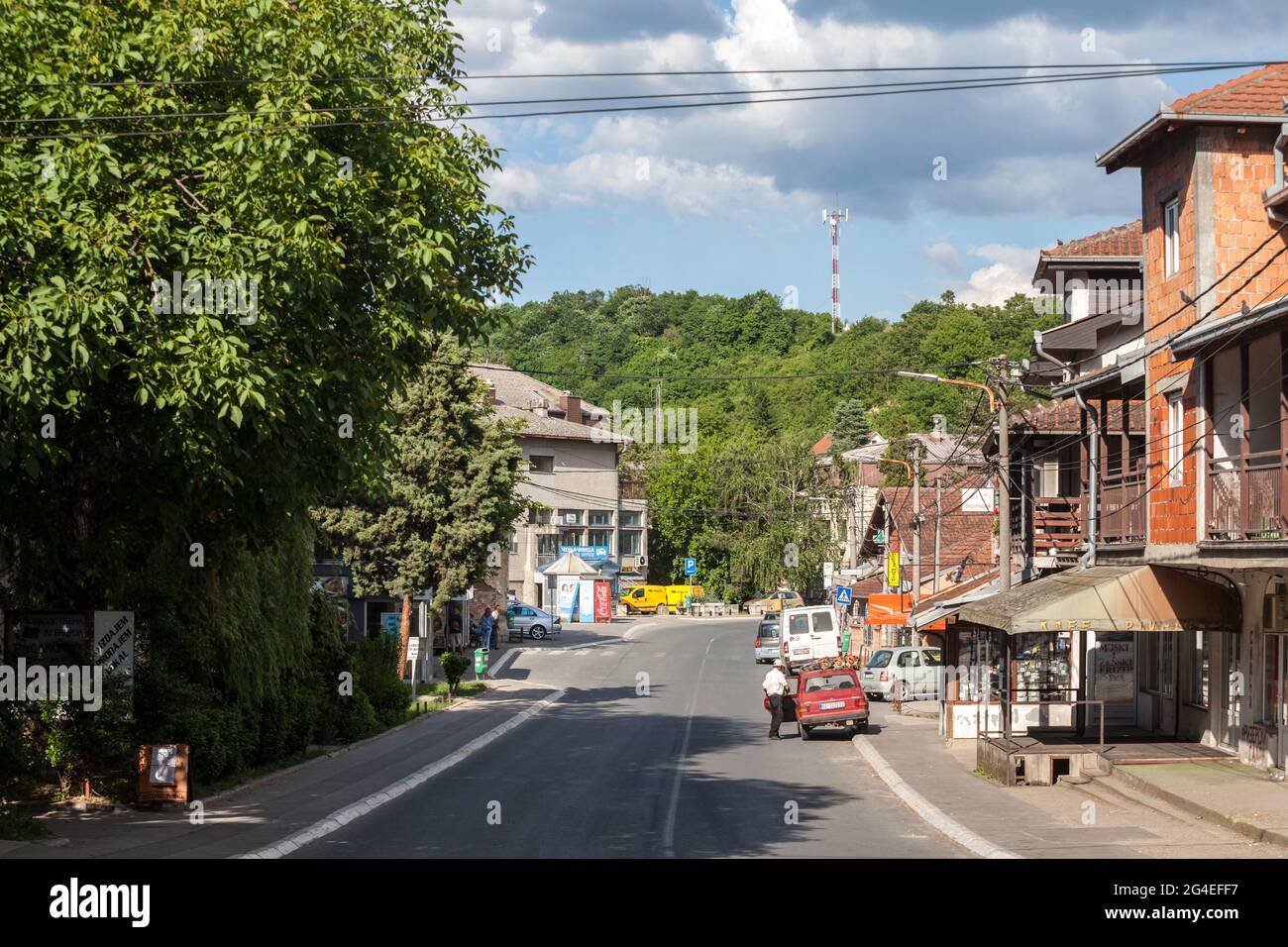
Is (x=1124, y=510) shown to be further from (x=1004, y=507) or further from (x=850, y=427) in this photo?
(x=850, y=427)

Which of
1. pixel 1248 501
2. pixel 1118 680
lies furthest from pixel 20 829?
pixel 1118 680

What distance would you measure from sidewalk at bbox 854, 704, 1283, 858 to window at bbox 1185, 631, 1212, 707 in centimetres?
444

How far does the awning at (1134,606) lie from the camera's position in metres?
21.2

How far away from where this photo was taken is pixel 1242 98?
23.1m

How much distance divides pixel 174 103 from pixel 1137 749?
1874 cm

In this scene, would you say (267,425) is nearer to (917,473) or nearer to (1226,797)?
(1226,797)

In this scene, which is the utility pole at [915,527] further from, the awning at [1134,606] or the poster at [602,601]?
the poster at [602,601]

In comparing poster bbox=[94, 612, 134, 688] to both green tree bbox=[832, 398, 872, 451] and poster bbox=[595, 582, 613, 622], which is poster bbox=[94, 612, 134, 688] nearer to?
poster bbox=[595, 582, 613, 622]

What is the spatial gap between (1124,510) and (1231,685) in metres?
4.26

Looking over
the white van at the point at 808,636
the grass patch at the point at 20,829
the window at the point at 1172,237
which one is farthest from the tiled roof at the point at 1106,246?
the grass patch at the point at 20,829

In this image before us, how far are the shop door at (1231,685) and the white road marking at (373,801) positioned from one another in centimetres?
1386

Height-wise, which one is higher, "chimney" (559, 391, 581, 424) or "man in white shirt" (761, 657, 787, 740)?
"chimney" (559, 391, 581, 424)

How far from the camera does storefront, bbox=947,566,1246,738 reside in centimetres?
2148

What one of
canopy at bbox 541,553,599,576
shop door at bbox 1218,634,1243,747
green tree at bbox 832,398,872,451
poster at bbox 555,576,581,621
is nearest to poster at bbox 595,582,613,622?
poster at bbox 555,576,581,621
